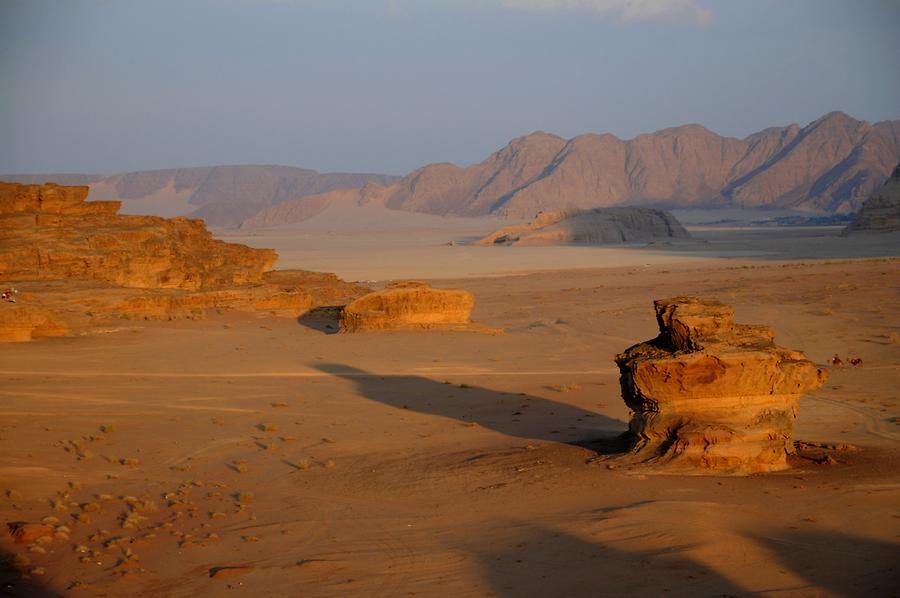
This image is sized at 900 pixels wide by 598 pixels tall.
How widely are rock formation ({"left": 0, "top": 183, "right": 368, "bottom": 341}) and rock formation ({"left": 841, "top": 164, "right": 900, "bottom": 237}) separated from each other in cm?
5309

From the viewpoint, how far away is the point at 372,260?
203 ft

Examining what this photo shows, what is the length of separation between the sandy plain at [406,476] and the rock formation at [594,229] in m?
57.2

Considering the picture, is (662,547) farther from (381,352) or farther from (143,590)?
(381,352)

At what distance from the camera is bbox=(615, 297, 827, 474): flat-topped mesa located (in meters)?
8.39

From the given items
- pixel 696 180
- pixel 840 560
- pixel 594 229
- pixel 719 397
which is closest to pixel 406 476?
pixel 719 397

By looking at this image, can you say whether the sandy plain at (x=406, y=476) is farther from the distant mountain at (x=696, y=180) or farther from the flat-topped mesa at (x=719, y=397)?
the distant mountain at (x=696, y=180)

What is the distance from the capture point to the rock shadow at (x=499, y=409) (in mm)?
10594

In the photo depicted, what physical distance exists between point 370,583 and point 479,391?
25.5ft

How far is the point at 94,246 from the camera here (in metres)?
23.2

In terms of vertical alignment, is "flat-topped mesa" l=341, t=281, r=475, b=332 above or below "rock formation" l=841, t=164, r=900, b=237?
below

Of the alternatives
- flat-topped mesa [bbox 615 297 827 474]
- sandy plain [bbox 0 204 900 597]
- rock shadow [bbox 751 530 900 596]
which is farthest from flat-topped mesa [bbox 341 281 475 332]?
rock shadow [bbox 751 530 900 596]

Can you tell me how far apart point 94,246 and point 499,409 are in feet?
46.7

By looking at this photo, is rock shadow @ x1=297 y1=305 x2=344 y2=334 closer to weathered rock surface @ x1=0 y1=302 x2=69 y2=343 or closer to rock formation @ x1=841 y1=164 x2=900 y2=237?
weathered rock surface @ x1=0 y1=302 x2=69 y2=343

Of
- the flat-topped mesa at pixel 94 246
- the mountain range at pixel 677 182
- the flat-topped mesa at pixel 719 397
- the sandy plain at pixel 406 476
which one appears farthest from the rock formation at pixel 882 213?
the mountain range at pixel 677 182
